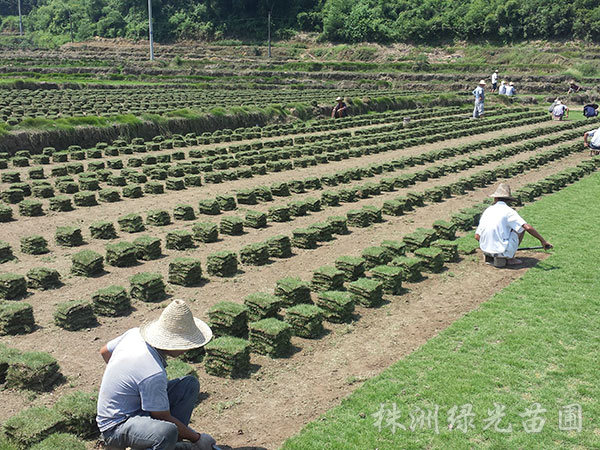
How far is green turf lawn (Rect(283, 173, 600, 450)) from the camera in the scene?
794 cm

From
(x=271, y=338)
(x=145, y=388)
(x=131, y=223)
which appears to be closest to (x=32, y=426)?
(x=145, y=388)

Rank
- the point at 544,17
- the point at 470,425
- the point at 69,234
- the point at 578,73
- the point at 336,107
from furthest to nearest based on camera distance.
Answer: the point at 544,17 < the point at 578,73 < the point at 336,107 < the point at 69,234 < the point at 470,425

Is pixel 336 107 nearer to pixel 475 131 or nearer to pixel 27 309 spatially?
pixel 475 131

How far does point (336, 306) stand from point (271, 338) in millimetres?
1956

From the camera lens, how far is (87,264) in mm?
14266

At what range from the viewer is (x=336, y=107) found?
46.4 meters

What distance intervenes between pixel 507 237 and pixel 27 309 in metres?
11.4

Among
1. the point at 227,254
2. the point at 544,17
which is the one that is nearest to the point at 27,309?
the point at 227,254

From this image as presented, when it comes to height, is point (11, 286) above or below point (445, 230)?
below

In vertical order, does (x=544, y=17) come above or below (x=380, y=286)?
above

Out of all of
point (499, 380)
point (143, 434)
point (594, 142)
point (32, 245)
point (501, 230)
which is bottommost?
point (499, 380)

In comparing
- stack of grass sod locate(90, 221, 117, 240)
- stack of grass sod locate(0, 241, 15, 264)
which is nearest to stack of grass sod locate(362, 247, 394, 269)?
stack of grass sod locate(90, 221, 117, 240)

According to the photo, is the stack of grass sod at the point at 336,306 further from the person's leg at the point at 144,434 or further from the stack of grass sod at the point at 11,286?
the stack of grass sod at the point at 11,286

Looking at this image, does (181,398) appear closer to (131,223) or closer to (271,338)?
(271,338)
